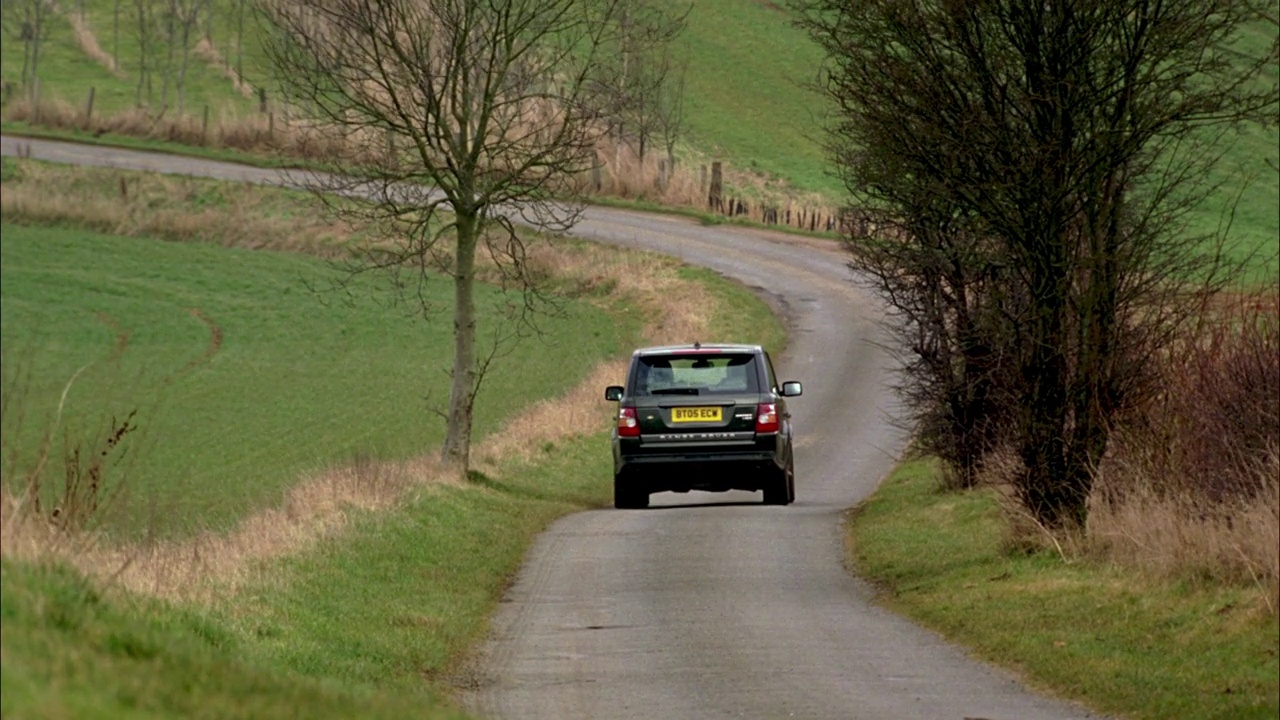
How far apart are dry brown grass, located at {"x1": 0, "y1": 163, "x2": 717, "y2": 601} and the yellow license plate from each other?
11.0ft

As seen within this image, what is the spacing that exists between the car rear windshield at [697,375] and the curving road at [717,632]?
1.58 m

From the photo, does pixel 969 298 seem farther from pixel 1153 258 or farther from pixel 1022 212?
pixel 1022 212

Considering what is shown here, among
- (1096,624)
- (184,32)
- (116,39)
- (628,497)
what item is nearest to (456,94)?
(628,497)

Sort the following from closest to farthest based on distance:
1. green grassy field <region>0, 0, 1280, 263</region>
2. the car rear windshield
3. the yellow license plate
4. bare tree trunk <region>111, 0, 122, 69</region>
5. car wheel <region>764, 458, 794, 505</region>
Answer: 1. the yellow license plate
2. the car rear windshield
3. car wheel <region>764, 458, 794, 505</region>
4. green grassy field <region>0, 0, 1280, 263</region>
5. bare tree trunk <region>111, 0, 122, 69</region>

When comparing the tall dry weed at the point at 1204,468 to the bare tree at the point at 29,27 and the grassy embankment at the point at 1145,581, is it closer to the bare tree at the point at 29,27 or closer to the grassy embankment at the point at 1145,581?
the grassy embankment at the point at 1145,581

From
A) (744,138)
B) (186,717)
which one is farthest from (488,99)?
(744,138)

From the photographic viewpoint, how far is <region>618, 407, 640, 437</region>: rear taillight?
22859 millimetres

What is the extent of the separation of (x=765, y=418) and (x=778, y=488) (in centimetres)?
167

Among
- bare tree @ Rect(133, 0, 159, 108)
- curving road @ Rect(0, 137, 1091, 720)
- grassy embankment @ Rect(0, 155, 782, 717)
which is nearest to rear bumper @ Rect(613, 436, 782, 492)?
curving road @ Rect(0, 137, 1091, 720)

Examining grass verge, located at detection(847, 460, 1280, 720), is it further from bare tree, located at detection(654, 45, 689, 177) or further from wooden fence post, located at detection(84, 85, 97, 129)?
wooden fence post, located at detection(84, 85, 97, 129)

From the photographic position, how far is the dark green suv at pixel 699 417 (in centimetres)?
2281

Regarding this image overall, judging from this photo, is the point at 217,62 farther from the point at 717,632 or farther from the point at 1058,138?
the point at 717,632

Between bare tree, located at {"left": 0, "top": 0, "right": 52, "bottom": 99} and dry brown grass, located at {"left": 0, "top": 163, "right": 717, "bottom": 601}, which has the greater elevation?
bare tree, located at {"left": 0, "top": 0, "right": 52, "bottom": 99}

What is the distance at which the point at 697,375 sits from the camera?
23000 mm
